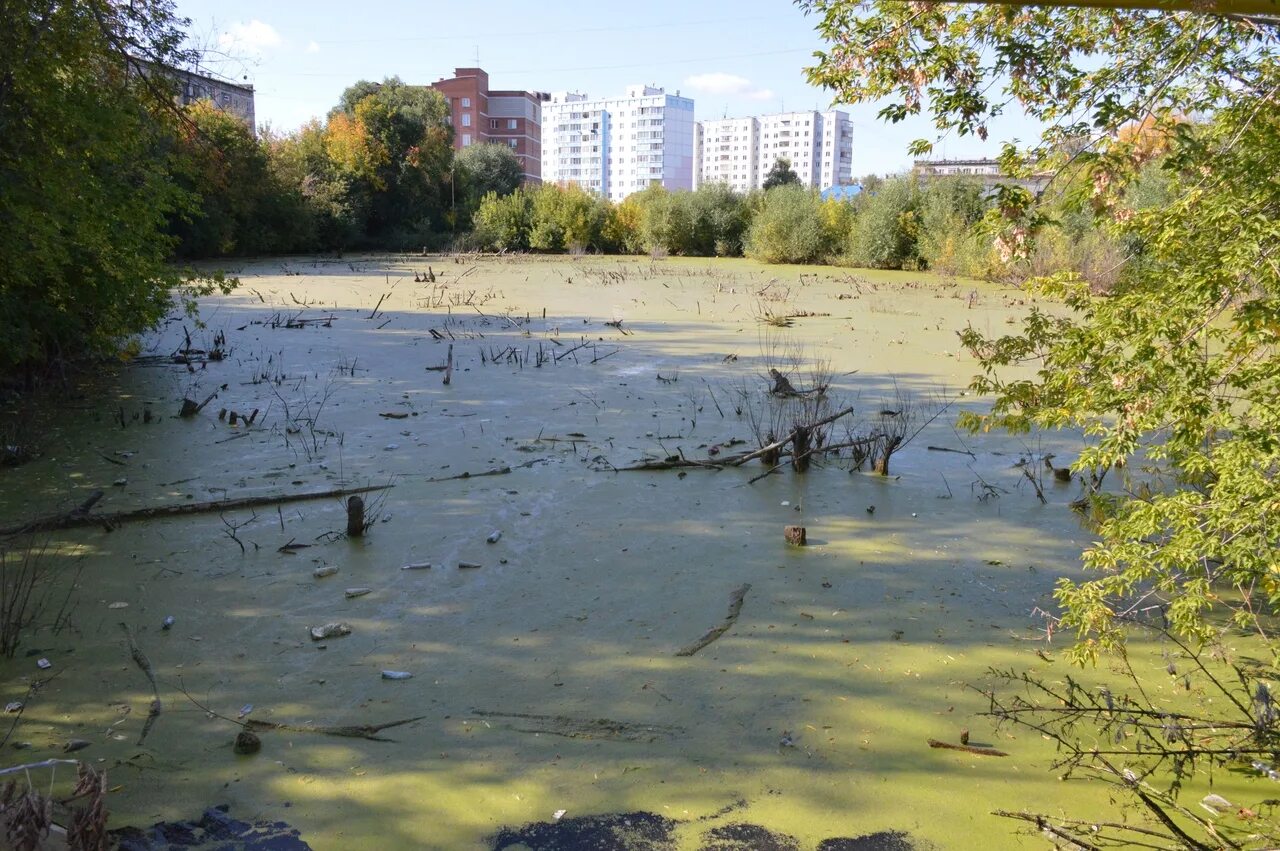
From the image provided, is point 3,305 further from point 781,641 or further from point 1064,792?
point 1064,792

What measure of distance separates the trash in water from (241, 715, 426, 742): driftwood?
53 cm

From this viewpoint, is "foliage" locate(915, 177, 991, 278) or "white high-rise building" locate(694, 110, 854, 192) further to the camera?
"white high-rise building" locate(694, 110, 854, 192)

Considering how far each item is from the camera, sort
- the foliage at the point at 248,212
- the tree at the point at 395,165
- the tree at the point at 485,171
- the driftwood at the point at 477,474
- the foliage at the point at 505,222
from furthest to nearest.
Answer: the tree at the point at 485,171, the tree at the point at 395,165, the foliage at the point at 505,222, the foliage at the point at 248,212, the driftwood at the point at 477,474

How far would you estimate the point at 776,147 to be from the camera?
9325 cm

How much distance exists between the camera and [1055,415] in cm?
276

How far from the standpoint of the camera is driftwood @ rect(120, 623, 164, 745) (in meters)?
2.57

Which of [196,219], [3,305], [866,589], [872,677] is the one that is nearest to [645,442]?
[866,589]

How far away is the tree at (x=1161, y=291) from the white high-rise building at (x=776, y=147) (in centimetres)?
8556

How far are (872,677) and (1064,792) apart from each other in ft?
2.26

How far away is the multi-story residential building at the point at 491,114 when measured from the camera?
56438mm

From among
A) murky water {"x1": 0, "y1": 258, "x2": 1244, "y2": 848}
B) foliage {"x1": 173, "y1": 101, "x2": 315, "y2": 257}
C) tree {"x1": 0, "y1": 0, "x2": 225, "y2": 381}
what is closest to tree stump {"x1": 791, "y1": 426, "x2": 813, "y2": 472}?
murky water {"x1": 0, "y1": 258, "x2": 1244, "y2": 848}

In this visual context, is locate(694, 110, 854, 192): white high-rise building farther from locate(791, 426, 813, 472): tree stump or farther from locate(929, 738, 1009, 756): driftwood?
locate(929, 738, 1009, 756): driftwood

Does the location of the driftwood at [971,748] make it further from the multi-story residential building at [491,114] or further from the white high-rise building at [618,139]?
the white high-rise building at [618,139]

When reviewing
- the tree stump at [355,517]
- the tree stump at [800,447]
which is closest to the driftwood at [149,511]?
the tree stump at [355,517]
